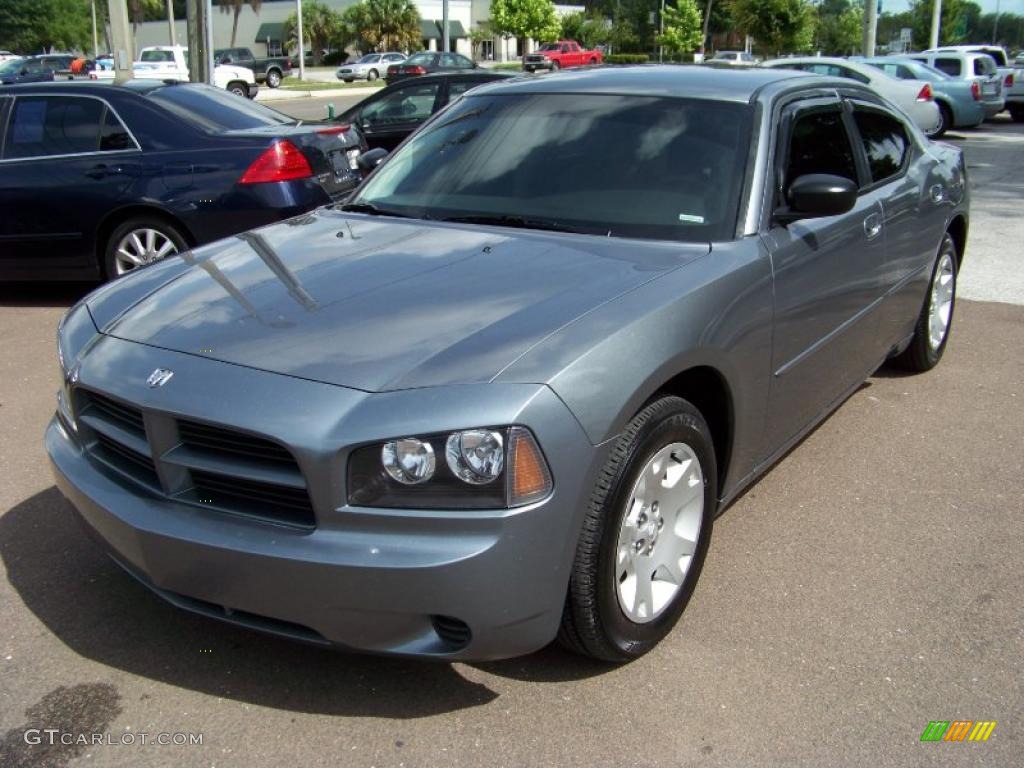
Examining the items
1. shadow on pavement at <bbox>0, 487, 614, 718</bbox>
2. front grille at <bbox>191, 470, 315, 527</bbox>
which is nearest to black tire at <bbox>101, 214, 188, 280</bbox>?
shadow on pavement at <bbox>0, 487, 614, 718</bbox>

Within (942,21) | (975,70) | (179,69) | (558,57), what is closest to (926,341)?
(975,70)

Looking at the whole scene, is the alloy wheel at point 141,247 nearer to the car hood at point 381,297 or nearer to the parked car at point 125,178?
the parked car at point 125,178

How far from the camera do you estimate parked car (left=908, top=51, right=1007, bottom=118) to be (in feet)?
68.2

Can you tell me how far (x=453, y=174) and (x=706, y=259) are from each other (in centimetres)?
125

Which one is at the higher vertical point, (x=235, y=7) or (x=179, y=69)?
(x=235, y=7)

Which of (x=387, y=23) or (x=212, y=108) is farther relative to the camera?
(x=387, y=23)

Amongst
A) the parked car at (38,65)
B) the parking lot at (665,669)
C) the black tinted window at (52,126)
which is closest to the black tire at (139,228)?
the black tinted window at (52,126)

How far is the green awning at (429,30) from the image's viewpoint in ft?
257

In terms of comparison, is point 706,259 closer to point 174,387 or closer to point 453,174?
point 453,174

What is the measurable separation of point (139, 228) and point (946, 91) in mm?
17185

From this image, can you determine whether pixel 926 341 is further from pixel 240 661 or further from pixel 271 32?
pixel 271 32

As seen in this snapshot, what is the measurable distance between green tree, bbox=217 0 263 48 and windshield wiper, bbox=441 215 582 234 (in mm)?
82934

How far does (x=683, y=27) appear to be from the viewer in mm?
69875

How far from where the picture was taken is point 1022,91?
23.9 meters
